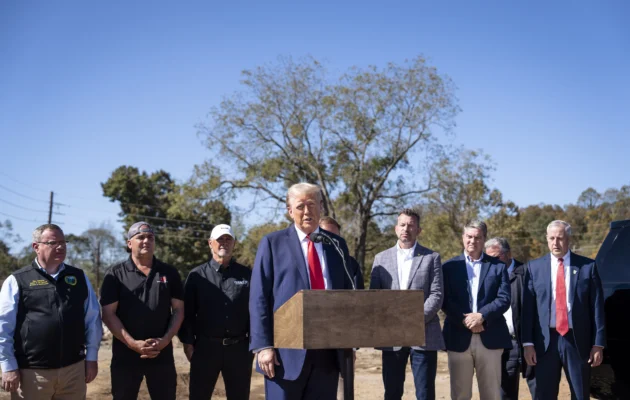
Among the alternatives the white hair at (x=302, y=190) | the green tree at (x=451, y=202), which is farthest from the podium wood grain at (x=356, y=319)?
the green tree at (x=451, y=202)

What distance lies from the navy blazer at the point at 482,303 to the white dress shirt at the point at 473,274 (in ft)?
0.11

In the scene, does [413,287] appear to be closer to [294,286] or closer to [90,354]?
[294,286]

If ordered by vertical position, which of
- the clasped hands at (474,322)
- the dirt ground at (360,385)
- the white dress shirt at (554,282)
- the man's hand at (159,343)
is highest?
the white dress shirt at (554,282)

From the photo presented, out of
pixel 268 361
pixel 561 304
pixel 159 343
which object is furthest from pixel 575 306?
pixel 159 343

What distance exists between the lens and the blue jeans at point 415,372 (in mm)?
5609

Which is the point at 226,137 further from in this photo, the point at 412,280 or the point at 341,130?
the point at 412,280

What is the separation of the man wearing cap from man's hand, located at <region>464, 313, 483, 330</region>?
11.2 ft

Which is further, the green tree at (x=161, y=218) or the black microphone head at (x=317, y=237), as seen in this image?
the green tree at (x=161, y=218)

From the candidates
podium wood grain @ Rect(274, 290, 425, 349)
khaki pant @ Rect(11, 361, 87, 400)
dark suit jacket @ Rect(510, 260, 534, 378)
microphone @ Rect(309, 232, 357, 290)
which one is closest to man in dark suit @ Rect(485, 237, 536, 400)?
dark suit jacket @ Rect(510, 260, 534, 378)

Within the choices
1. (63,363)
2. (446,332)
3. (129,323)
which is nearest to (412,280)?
(446,332)

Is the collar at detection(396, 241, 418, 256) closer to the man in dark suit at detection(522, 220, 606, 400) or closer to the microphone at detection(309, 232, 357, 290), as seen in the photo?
the man in dark suit at detection(522, 220, 606, 400)

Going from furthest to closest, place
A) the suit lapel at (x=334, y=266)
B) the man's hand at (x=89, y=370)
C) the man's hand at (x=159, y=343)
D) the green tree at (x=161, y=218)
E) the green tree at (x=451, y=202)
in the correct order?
the green tree at (x=161, y=218), the green tree at (x=451, y=202), the man's hand at (x=159, y=343), the man's hand at (x=89, y=370), the suit lapel at (x=334, y=266)

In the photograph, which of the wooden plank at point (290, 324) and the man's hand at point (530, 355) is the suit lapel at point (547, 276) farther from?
the wooden plank at point (290, 324)

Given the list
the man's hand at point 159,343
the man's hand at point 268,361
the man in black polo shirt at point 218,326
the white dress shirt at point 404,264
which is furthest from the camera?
the white dress shirt at point 404,264
